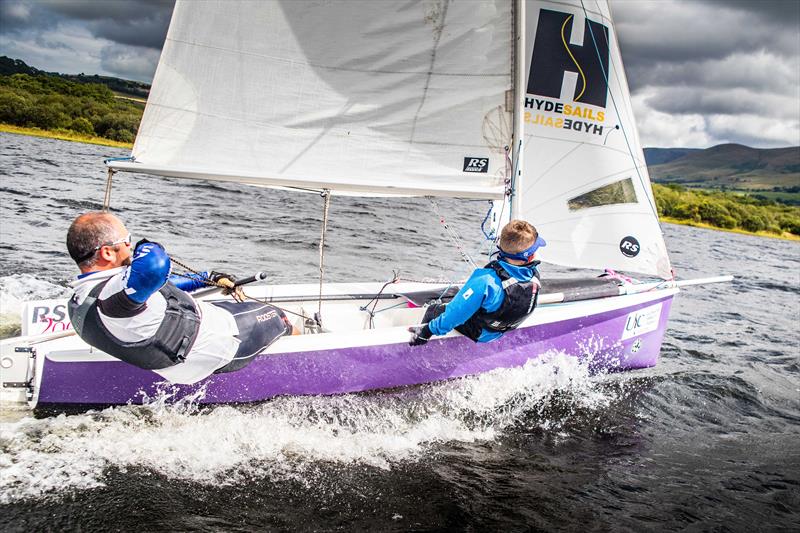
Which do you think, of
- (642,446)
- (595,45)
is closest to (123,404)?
(642,446)

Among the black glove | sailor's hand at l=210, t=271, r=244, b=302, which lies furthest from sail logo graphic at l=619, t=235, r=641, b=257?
sailor's hand at l=210, t=271, r=244, b=302

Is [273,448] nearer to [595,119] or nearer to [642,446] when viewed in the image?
[642,446]

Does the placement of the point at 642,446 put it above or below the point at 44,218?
below

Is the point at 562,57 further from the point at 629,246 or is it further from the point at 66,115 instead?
the point at 66,115

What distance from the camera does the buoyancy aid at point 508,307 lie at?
4.11m

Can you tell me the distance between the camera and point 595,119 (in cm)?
558

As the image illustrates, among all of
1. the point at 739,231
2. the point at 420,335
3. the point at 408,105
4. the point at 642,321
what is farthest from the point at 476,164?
the point at 739,231

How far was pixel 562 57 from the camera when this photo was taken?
215 inches

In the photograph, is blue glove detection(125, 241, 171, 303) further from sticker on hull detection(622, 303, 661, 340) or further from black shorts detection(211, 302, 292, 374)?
sticker on hull detection(622, 303, 661, 340)

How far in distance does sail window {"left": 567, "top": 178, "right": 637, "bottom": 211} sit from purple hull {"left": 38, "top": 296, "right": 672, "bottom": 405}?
1.07 metres

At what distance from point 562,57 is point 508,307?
108 inches

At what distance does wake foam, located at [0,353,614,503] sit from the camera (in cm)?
333

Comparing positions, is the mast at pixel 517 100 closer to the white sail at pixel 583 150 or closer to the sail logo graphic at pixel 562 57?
the white sail at pixel 583 150

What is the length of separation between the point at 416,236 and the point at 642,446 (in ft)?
36.5
